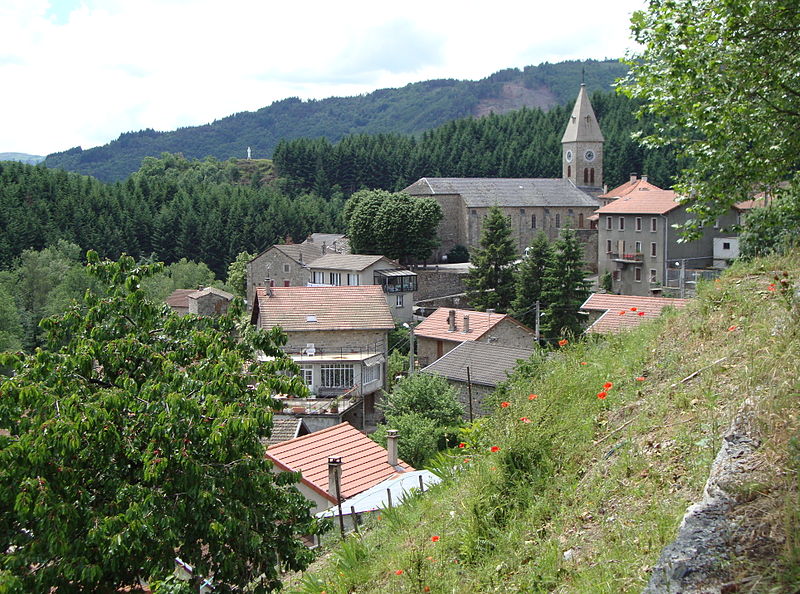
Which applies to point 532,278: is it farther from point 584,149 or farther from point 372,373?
point 584,149

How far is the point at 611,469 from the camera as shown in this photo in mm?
5812

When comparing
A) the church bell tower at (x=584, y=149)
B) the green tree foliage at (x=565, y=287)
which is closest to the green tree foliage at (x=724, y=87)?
→ the green tree foliage at (x=565, y=287)

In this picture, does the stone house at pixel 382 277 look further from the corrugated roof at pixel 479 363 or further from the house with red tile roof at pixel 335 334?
the corrugated roof at pixel 479 363

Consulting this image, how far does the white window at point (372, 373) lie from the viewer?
102ft

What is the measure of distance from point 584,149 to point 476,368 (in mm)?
54878

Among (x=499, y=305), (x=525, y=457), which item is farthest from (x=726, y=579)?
(x=499, y=305)

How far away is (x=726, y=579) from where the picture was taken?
11.9ft

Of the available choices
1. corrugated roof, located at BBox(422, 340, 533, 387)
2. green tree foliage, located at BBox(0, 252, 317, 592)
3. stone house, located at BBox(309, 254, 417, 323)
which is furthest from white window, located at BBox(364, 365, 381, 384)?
green tree foliage, located at BBox(0, 252, 317, 592)

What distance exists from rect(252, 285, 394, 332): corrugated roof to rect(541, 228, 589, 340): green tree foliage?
35.8ft

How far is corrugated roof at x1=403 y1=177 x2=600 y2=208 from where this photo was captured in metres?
69.9

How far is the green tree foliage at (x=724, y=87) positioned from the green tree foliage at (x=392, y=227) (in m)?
46.7

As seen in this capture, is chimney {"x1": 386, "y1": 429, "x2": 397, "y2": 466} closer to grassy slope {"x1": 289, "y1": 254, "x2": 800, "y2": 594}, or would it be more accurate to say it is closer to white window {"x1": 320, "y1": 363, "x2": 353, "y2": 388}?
grassy slope {"x1": 289, "y1": 254, "x2": 800, "y2": 594}

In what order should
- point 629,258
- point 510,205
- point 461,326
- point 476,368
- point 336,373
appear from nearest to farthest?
1. point 476,368
2. point 336,373
3. point 461,326
4. point 629,258
5. point 510,205

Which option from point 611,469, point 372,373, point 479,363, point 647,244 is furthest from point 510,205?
point 611,469
